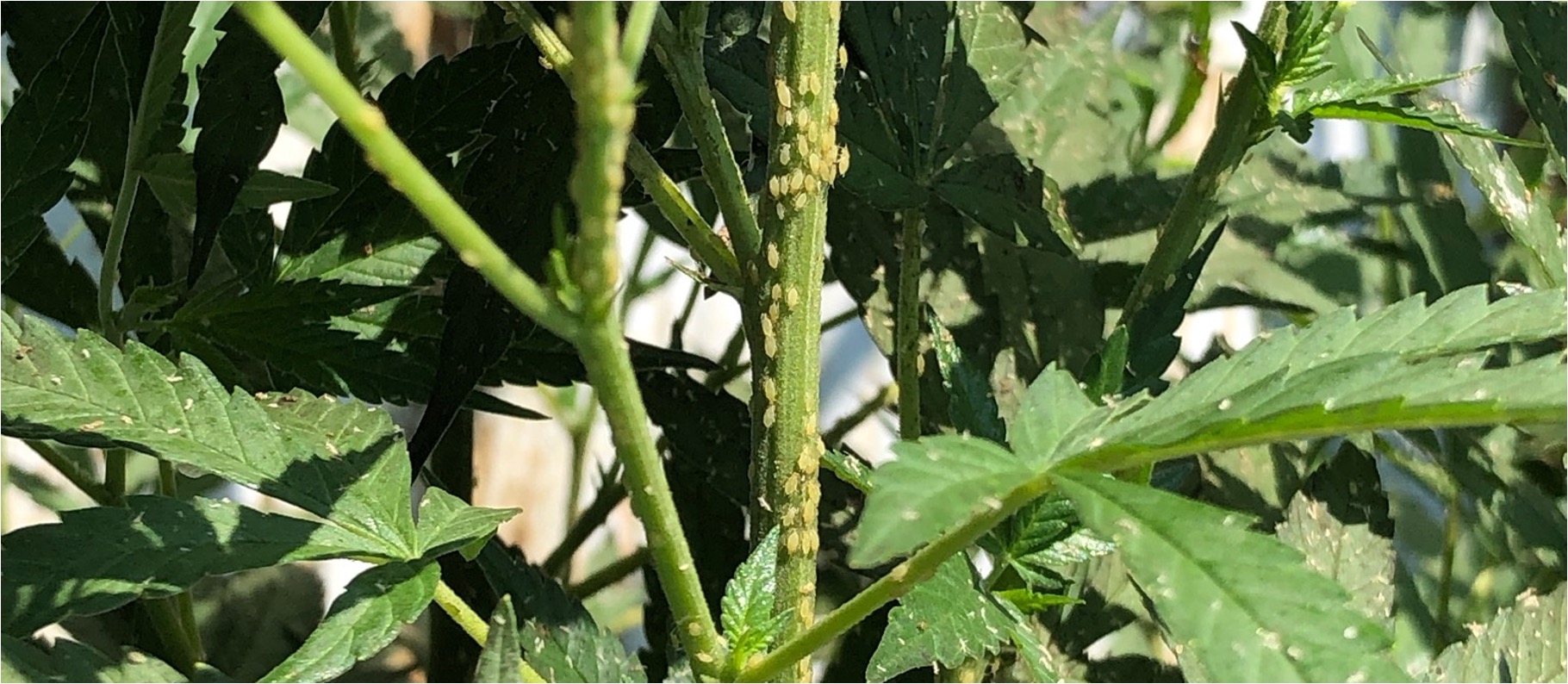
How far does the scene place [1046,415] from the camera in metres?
0.19

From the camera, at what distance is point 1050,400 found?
0.20 m

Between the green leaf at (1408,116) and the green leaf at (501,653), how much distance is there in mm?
230

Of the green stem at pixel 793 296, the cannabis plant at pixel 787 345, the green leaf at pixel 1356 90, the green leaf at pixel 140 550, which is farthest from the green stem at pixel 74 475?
the green leaf at pixel 1356 90

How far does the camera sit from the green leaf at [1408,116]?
28cm

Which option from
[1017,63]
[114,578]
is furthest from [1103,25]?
[114,578]

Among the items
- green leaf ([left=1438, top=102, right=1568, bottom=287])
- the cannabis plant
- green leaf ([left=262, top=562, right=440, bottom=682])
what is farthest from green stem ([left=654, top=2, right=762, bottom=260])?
green leaf ([left=1438, top=102, right=1568, bottom=287])

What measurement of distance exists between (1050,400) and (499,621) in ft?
0.35

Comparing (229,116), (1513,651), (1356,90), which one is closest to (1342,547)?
(1513,651)

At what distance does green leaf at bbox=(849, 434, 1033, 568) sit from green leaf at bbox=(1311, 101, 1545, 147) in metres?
0.17

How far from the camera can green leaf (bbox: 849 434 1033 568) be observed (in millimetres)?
157

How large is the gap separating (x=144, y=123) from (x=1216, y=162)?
0.30m

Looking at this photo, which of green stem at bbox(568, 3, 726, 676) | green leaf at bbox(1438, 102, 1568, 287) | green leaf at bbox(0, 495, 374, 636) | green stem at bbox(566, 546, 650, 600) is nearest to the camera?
green stem at bbox(568, 3, 726, 676)

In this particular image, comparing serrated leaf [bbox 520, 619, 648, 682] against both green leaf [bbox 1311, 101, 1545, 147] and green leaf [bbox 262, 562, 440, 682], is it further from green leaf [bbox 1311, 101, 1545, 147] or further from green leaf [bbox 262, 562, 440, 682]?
green leaf [bbox 1311, 101, 1545, 147]

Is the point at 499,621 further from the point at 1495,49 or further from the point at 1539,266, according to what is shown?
the point at 1495,49
